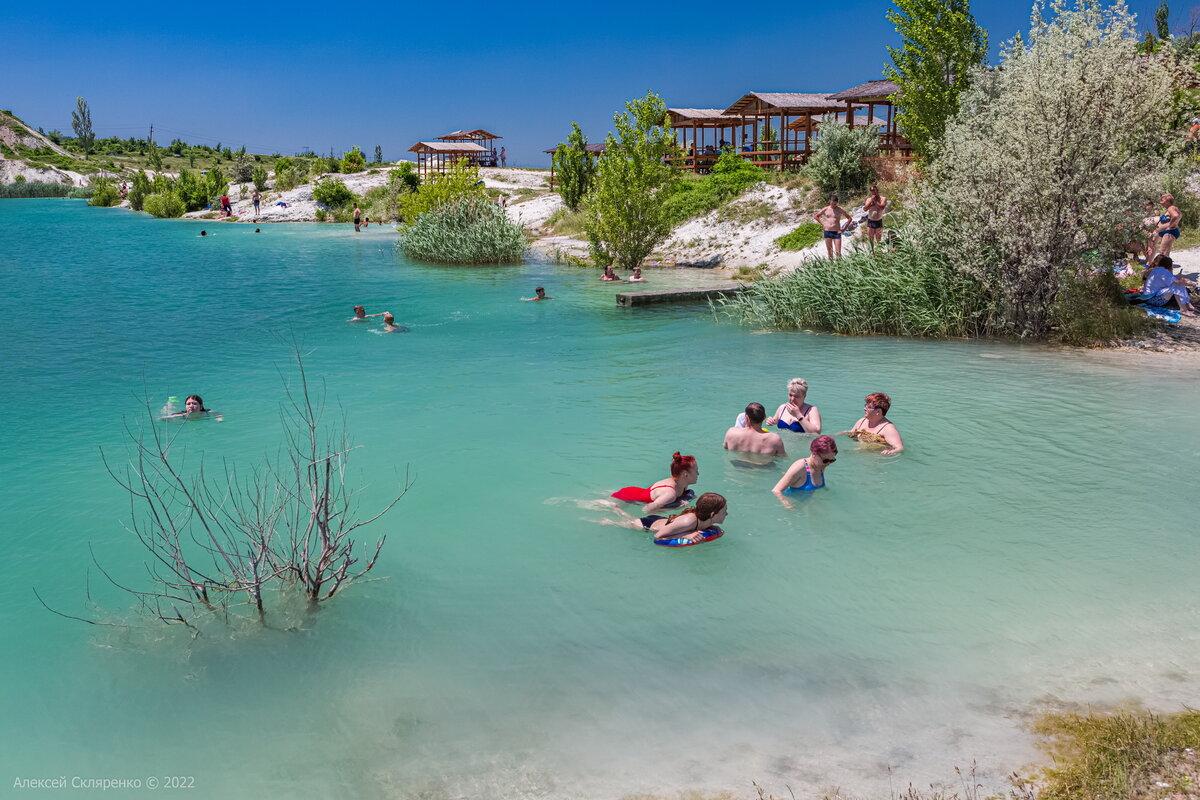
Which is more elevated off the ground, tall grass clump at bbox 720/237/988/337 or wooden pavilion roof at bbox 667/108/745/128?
wooden pavilion roof at bbox 667/108/745/128

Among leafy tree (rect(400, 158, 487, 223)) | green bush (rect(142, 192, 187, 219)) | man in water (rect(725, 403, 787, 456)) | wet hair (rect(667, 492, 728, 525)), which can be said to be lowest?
wet hair (rect(667, 492, 728, 525))

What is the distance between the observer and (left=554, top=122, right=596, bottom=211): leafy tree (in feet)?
140

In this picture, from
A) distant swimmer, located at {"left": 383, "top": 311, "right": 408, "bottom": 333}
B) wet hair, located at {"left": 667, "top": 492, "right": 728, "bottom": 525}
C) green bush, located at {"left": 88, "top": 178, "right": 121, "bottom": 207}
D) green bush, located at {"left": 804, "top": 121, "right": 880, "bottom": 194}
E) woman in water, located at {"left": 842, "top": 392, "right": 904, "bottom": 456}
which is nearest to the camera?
wet hair, located at {"left": 667, "top": 492, "right": 728, "bottom": 525}

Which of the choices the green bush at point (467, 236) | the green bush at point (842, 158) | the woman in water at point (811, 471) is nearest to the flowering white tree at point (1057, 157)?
the woman in water at point (811, 471)

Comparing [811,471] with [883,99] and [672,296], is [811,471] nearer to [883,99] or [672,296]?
[672,296]

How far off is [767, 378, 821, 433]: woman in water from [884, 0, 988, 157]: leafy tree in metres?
19.8

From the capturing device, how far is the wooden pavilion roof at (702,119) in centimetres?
4322

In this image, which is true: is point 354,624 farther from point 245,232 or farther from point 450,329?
point 245,232

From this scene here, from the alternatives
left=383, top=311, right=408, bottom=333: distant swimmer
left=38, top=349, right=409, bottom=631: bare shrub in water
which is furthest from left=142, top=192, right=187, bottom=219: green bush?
left=38, top=349, right=409, bottom=631: bare shrub in water

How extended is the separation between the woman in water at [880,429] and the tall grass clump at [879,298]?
7465 millimetres

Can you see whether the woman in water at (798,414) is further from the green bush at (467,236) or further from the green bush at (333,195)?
the green bush at (333,195)

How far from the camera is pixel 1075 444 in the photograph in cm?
1097

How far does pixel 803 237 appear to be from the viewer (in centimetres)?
2927

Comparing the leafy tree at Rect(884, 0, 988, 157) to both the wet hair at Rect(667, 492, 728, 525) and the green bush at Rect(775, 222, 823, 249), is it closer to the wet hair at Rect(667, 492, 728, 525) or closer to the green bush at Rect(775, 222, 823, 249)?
the green bush at Rect(775, 222, 823, 249)
